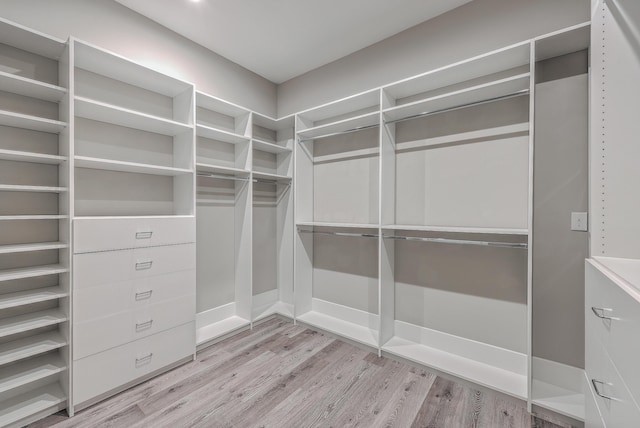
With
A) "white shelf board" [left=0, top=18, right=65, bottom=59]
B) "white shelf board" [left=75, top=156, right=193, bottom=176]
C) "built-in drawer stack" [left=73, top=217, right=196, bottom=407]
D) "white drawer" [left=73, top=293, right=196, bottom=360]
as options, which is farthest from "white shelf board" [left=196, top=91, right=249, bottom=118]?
Result: "white drawer" [left=73, top=293, right=196, bottom=360]

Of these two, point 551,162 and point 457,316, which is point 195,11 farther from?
point 457,316

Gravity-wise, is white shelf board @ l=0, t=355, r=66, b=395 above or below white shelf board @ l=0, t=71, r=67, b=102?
below

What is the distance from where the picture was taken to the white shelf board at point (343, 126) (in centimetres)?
260

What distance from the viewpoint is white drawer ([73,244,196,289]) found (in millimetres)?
1778

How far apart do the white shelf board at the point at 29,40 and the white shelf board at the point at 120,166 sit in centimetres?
72

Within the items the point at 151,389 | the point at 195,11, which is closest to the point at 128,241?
the point at 151,389

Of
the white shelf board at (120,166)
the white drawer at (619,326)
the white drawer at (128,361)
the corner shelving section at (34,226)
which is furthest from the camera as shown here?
the white shelf board at (120,166)

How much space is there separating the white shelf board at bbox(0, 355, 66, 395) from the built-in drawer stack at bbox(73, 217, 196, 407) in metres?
0.17

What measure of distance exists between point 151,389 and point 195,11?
114 inches

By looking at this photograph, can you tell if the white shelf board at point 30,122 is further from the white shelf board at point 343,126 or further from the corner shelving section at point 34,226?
the white shelf board at point 343,126

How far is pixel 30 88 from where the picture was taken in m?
1.74

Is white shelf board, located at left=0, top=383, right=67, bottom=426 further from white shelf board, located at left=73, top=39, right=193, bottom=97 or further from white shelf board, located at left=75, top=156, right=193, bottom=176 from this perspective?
white shelf board, located at left=73, top=39, right=193, bottom=97

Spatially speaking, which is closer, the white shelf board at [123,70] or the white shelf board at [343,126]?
the white shelf board at [123,70]

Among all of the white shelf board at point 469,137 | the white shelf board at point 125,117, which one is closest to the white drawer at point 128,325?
the white shelf board at point 125,117
